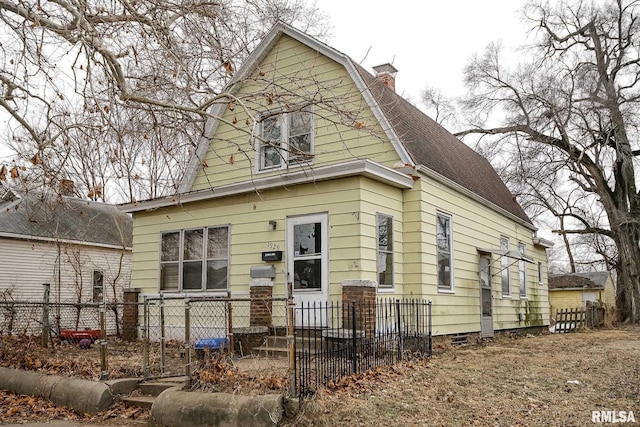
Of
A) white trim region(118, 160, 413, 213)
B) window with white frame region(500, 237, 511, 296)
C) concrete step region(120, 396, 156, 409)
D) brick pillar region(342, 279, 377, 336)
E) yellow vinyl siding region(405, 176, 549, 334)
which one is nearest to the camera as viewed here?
concrete step region(120, 396, 156, 409)

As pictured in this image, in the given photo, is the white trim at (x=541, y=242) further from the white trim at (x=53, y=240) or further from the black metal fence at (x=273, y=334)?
the white trim at (x=53, y=240)

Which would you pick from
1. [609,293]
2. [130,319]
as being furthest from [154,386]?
[609,293]

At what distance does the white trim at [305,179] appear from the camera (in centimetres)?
1046

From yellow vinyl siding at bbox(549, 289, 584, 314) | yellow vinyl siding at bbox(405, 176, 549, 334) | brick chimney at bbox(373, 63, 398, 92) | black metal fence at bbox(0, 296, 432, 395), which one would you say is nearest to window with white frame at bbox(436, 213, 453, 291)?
yellow vinyl siding at bbox(405, 176, 549, 334)

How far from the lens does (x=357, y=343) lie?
9023 mm

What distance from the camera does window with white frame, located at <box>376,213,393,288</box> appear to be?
443 inches

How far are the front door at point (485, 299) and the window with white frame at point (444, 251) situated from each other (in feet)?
7.16

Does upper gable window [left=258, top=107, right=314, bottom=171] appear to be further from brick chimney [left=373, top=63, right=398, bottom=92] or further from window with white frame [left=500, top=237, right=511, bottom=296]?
window with white frame [left=500, top=237, right=511, bottom=296]

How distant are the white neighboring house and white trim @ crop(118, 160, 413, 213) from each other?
8649mm

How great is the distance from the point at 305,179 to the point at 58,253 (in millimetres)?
15645

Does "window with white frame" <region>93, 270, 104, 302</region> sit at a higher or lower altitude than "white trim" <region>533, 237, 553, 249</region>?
lower

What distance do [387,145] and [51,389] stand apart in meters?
7.97

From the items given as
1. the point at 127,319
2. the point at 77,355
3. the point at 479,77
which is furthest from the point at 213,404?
the point at 479,77

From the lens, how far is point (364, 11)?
914 centimetres
